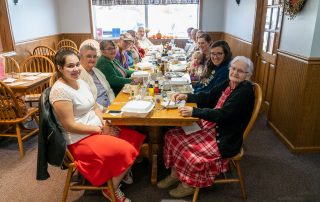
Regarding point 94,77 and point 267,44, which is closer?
point 94,77

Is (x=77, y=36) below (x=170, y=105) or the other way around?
the other way around

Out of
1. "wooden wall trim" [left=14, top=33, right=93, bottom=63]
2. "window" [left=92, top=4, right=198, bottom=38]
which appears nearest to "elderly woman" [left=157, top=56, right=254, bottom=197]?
"wooden wall trim" [left=14, top=33, right=93, bottom=63]

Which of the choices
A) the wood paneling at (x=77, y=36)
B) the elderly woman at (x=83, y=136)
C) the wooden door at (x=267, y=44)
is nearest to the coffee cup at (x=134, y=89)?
the elderly woman at (x=83, y=136)

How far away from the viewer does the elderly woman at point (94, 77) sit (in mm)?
2128

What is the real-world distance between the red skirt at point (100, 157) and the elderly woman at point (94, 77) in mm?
518

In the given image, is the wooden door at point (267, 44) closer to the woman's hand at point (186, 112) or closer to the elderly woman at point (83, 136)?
the woman's hand at point (186, 112)

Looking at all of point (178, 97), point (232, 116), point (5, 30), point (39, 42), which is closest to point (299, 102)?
point (232, 116)

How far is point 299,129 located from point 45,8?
523 cm

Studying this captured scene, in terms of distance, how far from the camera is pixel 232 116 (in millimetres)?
1746

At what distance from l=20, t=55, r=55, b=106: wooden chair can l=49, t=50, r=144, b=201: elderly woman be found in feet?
5.15

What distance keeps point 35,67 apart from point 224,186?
3.09m

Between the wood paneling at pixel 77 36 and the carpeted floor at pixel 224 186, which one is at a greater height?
the wood paneling at pixel 77 36

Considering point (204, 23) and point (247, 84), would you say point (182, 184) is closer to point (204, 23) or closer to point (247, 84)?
point (247, 84)

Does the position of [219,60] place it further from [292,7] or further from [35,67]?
[35,67]
